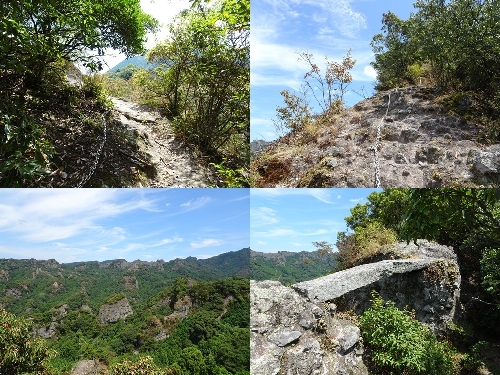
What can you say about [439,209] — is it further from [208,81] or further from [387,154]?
[208,81]

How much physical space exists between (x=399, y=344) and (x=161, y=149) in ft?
17.8

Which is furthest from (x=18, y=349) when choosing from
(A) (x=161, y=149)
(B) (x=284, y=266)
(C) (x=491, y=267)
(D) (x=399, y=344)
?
(C) (x=491, y=267)

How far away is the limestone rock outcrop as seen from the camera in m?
6.04

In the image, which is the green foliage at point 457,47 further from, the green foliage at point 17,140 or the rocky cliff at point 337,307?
the green foliage at point 17,140

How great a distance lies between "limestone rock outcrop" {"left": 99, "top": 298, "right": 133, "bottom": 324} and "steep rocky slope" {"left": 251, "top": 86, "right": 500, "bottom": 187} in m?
3.53

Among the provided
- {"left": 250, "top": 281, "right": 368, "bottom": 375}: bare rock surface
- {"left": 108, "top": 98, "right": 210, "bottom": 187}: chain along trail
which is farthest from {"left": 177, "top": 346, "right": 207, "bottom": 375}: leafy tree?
{"left": 108, "top": 98, "right": 210, "bottom": 187}: chain along trail

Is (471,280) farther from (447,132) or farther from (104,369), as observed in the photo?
(104,369)

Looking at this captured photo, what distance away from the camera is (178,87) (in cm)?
573

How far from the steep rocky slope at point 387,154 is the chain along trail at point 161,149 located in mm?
883

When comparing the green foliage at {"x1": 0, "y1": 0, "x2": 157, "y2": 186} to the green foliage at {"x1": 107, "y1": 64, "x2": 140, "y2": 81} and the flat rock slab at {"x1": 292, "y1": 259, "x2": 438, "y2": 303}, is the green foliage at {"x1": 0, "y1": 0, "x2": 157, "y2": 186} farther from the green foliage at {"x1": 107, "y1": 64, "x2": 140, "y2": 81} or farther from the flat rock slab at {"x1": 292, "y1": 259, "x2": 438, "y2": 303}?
the flat rock slab at {"x1": 292, "y1": 259, "x2": 438, "y2": 303}

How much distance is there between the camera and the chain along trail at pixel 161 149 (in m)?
4.51

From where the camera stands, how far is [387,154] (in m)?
4.75

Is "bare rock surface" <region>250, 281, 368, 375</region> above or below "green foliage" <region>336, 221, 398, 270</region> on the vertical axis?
below

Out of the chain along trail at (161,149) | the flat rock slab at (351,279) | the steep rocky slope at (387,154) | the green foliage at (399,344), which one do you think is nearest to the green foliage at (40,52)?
Answer: the chain along trail at (161,149)
